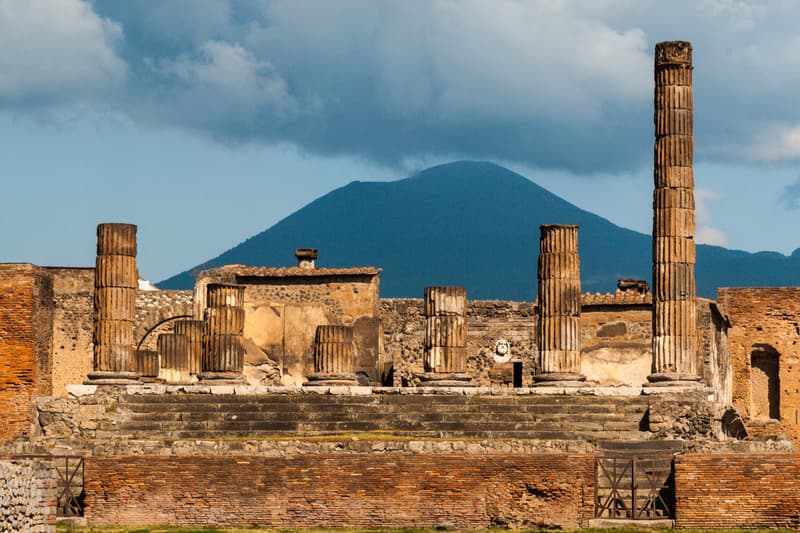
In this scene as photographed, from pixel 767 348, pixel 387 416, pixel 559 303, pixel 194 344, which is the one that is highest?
pixel 559 303

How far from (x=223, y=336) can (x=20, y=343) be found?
3909 millimetres

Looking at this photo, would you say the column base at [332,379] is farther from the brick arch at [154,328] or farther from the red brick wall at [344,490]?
the brick arch at [154,328]

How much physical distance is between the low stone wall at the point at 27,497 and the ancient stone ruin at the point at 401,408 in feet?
0.14

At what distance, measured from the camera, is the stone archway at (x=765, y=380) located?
161 feet

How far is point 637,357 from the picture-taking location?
43625 millimetres

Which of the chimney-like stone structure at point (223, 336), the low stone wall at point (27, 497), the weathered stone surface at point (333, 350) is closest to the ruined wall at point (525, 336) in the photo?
the weathered stone surface at point (333, 350)

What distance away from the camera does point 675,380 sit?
3266 centimetres

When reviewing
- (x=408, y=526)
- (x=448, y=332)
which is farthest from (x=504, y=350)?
(x=408, y=526)

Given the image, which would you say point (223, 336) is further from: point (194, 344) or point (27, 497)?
point (27, 497)

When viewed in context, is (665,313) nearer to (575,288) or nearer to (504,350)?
(575,288)

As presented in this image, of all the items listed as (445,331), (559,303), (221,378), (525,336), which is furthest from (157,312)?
(559,303)

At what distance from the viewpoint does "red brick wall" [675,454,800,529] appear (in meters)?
25.8

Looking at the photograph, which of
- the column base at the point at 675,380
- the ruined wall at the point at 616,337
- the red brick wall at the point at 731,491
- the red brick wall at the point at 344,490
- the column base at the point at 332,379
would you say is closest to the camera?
the red brick wall at the point at 731,491

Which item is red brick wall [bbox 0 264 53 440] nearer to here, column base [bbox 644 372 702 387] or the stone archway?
column base [bbox 644 372 702 387]
